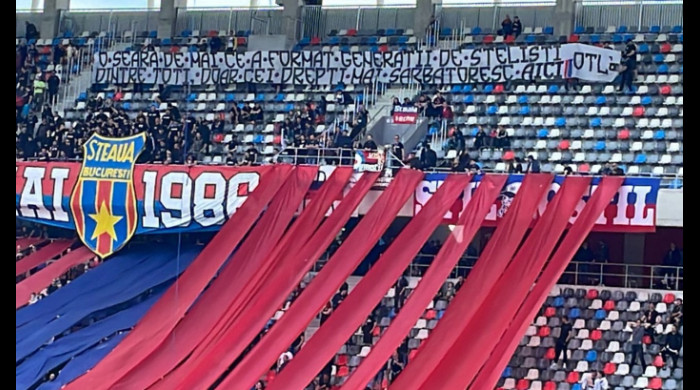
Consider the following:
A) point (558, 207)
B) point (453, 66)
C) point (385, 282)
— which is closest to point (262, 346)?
point (385, 282)

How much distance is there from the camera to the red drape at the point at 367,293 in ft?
49.5

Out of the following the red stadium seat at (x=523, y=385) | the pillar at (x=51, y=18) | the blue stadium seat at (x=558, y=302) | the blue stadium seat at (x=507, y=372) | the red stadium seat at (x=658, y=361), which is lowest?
the red stadium seat at (x=523, y=385)

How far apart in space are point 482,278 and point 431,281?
58 centimetres

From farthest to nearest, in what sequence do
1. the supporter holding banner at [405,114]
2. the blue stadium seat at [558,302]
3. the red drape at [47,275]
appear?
the supporter holding banner at [405,114] < the red drape at [47,275] < the blue stadium seat at [558,302]

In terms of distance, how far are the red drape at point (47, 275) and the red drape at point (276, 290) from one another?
2.70 m

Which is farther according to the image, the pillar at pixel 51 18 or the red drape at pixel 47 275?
the pillar at pixel 51 18

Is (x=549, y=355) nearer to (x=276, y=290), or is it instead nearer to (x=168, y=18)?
(x=276, y=290)

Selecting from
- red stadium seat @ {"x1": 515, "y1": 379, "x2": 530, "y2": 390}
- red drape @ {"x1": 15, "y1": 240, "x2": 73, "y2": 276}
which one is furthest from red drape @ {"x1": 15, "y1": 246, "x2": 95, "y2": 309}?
red stadium seat @ {"x1": 515, "y1": 379, "x2": 530, "y2": 390}

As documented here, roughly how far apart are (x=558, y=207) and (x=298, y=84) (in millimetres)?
5499

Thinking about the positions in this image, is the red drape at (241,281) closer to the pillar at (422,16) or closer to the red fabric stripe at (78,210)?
the red fabric stripe at (78,210)

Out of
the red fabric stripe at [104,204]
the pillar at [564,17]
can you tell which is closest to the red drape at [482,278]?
the red fabric stripe at [104,204]

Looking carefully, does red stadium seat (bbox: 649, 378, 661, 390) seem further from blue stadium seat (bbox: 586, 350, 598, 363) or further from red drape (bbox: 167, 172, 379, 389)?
red drape (bbox: 167, 172, 379, 389)

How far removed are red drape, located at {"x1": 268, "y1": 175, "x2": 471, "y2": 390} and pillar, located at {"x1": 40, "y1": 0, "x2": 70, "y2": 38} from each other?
965cm

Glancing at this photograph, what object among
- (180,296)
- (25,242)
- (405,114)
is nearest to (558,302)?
(405,114)
